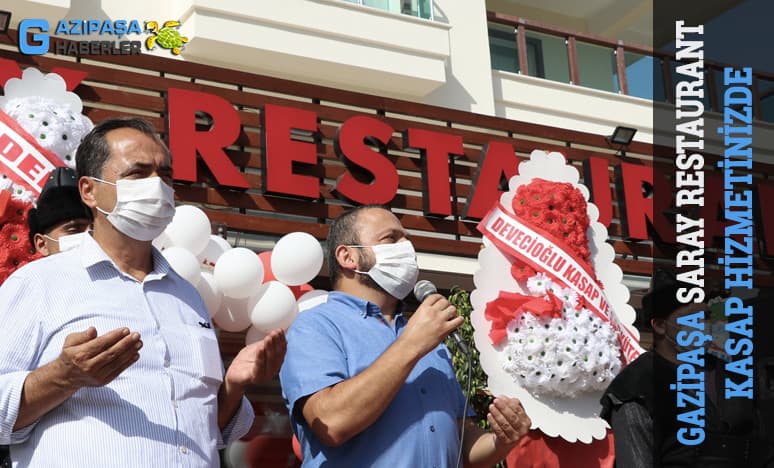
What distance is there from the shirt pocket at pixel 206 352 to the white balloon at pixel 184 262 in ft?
6.09

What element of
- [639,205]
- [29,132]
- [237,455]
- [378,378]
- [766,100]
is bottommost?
[237,455]

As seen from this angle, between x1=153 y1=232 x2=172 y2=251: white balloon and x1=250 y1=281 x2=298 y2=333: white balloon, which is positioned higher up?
x1=153 y1=232 x2=172 y2=251: white balloon

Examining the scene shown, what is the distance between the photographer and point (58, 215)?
3574 mm

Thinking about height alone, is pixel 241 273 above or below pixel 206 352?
above

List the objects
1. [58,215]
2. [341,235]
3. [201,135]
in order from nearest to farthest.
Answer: [341,235], [58,215], [201,135]

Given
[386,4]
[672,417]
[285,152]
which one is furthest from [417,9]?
Result: [672,417]

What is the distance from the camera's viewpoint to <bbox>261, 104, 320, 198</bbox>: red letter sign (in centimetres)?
664

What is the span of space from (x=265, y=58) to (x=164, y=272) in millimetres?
6795

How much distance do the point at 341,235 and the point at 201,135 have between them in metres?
3.67

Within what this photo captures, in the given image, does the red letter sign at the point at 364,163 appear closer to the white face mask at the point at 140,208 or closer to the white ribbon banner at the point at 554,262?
the white ribbon banner at the point at 554,262

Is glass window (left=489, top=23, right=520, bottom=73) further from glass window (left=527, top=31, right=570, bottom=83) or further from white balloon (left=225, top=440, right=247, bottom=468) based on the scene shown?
white balloon (left=225, top=440, right=247, bottom=468)

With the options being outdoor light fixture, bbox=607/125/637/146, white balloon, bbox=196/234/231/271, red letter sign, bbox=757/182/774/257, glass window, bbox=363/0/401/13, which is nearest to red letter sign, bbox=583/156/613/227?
outdoor light fixture, bbox=607/125/637/146

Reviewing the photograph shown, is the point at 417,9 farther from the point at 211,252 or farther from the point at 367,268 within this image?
the point at 367,268

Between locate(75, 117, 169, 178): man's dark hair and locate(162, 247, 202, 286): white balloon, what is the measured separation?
175 cm
